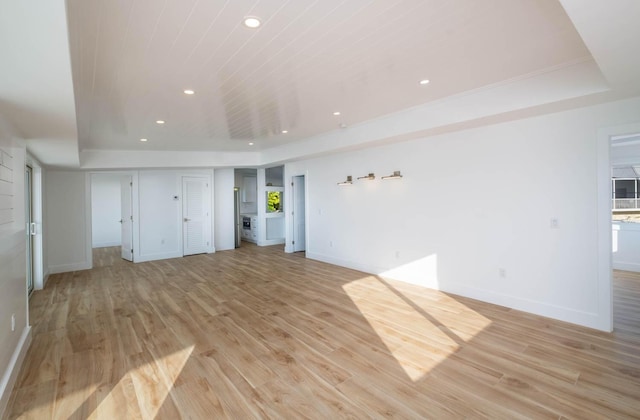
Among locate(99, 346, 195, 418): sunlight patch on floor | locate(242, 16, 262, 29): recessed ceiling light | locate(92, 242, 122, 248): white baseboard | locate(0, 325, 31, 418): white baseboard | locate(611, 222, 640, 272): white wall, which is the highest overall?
locate(242, 16, 262, 29): recessed ceiling light

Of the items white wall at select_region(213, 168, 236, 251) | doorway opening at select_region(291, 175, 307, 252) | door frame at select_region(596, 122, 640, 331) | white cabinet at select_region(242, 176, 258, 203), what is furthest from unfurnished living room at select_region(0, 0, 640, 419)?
white cabinet at select_region(242, 176, 258, 203)

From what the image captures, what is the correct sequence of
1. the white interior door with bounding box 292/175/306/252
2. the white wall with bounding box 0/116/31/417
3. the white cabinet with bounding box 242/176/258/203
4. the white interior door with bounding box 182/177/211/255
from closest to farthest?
the white wall with bounding box 0/116/31/417
the white interior door with bounding box 182/177/211/255
the white interior door with bounding box 292/175/306/252
the white cabinet with bounding box 242/176/258/203

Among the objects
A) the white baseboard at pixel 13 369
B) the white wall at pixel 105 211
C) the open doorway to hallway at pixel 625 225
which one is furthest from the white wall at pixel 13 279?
the white wall at pixel 105 211

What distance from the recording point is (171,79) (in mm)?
3033

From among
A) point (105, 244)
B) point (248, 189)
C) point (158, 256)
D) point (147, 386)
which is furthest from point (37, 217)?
point (248, 189)

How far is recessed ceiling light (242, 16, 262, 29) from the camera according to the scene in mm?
2035

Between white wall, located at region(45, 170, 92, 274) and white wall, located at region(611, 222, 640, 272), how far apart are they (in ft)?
35.6

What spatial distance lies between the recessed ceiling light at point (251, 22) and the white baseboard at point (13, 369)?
305cm

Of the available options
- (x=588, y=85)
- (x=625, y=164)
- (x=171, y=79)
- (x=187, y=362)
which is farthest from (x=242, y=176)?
(x=625, y=164)

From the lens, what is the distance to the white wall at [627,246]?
5.67m

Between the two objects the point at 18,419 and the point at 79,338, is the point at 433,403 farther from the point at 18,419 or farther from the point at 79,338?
the point at 79,338

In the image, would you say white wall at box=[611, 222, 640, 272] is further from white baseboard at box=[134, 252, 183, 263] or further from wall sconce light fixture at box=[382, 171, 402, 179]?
white baseboard at box=[134, 252, 183, 263]

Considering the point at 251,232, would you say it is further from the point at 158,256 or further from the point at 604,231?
the point at 604,231

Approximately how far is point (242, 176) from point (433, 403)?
9301mm
